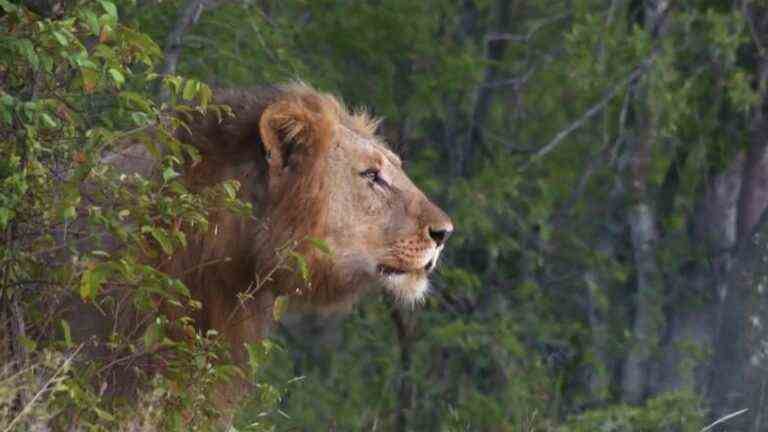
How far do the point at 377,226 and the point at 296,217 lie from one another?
348 millimetres

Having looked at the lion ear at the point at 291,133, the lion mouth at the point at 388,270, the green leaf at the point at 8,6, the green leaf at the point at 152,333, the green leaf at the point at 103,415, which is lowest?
the lion mouth at the point at 388,270

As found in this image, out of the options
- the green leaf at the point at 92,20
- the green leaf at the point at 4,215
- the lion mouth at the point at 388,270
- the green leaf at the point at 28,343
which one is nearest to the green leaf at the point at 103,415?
the green leaf at the point at 28,343

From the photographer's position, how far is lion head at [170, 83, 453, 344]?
5719mm

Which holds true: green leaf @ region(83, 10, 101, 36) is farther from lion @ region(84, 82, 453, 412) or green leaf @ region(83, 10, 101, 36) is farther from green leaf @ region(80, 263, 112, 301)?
lion @ region(84, 82, 453, 412)

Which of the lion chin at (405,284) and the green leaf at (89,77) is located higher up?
the green leaf at (89,77)

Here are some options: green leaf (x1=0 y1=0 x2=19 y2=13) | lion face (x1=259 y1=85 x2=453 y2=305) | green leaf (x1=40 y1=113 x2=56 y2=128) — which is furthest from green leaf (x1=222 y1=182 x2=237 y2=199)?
lion face (x1=259 y1=85 x2=453 y2=305)

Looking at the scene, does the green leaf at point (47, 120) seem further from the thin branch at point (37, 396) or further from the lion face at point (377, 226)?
the lion face at point (377, 226)

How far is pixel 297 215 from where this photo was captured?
19.1ft

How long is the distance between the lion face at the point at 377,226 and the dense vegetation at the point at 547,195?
5.22 ft

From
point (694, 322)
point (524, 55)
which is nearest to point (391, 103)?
point (524, 55)

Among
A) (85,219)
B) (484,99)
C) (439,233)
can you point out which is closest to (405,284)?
(439,233)

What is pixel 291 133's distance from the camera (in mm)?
5816

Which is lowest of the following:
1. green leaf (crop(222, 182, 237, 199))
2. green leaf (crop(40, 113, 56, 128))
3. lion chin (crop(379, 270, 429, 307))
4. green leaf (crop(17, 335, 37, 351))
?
lion chin (crop(379, 270, 429, 307))

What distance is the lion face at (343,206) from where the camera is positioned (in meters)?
5.81
